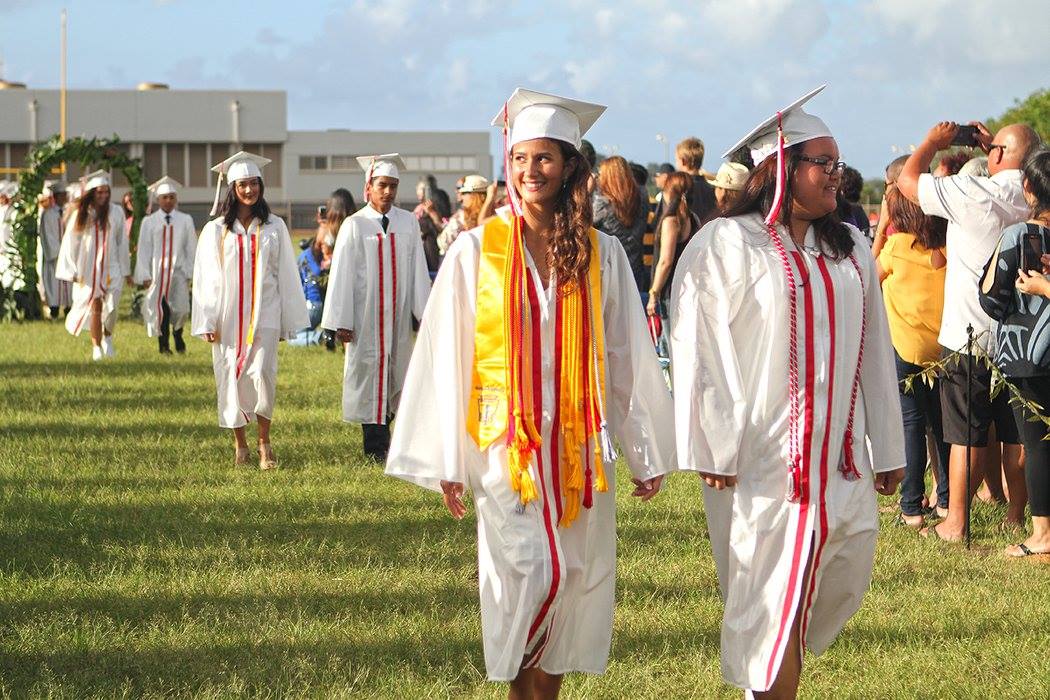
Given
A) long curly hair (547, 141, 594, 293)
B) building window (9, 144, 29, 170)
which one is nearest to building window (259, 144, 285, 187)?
building window (9, 144, 29, 170)

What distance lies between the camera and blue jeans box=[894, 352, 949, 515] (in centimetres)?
862

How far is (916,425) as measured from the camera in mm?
8742

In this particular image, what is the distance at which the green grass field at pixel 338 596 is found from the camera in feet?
19.0

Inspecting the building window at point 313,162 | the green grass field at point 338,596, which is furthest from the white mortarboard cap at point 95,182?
the building window at point 313,162

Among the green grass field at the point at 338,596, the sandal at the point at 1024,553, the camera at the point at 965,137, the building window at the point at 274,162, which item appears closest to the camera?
the green grass field at the point at 338,596

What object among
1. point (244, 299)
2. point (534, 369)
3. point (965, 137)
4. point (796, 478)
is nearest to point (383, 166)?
point (244, 299)

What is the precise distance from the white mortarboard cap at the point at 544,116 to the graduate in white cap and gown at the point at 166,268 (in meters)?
13.8

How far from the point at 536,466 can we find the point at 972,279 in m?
3.85

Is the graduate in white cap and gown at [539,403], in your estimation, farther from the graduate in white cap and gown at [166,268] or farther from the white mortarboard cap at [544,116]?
the graduate in white cap and gown at [166,268]

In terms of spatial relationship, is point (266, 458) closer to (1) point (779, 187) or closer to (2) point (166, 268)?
(1) point (779, 187)

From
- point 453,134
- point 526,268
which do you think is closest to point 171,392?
point 526,268

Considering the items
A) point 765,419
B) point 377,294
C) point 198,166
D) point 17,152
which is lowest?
point 765,419

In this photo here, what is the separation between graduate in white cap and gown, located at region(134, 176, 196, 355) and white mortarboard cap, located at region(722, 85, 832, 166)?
46.3ft

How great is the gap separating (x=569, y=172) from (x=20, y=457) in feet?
22.5
